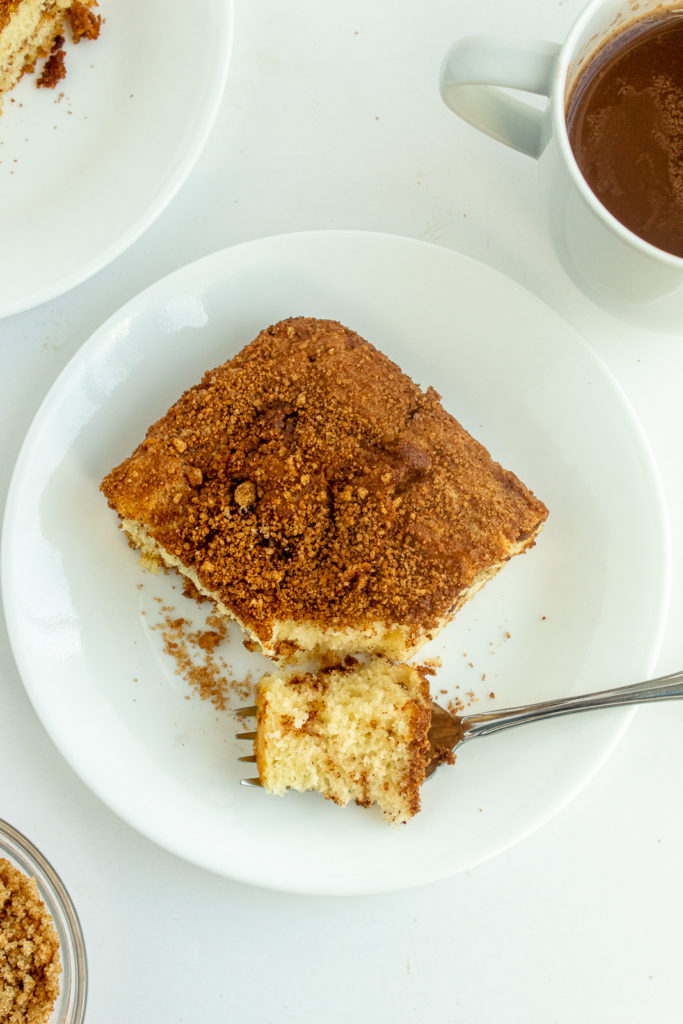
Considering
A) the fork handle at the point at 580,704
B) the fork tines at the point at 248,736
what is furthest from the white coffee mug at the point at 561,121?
the fork tines at the point at 248,736

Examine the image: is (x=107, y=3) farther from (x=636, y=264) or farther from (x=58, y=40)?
(x=636, y=264)

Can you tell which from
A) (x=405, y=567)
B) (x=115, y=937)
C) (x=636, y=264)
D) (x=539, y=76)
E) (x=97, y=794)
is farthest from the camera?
(x=115, y=937)

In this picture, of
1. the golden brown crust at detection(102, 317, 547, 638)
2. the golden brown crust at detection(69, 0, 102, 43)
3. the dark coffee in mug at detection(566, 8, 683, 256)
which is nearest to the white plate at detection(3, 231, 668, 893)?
the golden brown crust at detection(102, 317, 547, 638)

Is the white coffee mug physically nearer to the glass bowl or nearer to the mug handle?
the mug handle

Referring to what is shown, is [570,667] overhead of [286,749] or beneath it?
overhead

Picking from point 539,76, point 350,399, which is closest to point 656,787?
point 350,399

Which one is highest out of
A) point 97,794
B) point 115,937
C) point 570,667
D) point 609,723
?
point 570,667

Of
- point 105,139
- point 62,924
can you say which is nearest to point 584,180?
point 105,139
